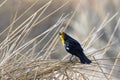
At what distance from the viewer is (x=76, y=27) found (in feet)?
15.5

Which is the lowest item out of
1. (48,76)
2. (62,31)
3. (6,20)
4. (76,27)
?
(48,76)

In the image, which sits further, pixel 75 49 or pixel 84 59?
pixel 75 49

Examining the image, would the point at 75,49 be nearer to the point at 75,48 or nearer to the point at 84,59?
the point at 75,48

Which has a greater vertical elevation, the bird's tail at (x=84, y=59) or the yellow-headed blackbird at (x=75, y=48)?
the yellow-headed blackbird at (x=75, y=48)

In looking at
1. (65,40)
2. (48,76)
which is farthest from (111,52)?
(48,76)

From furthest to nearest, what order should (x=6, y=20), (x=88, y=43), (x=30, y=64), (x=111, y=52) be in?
(x=6, y=20)
(x=111, y=52)
(x=88, y=43)
(x=30, y=64)

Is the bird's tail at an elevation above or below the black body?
below

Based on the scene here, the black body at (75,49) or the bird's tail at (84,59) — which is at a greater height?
the black body at (75,49)

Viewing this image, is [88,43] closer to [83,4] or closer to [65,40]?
[65,40]

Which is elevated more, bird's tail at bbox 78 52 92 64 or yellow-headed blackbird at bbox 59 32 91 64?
yellow-headed blackbird at bbox 59 32 91 64

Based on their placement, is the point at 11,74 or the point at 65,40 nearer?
the point at 11,74

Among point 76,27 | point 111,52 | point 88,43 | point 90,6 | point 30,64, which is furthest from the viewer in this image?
point 90,6

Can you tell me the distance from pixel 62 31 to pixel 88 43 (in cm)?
12

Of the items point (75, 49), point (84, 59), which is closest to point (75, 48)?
point (75, 49)
